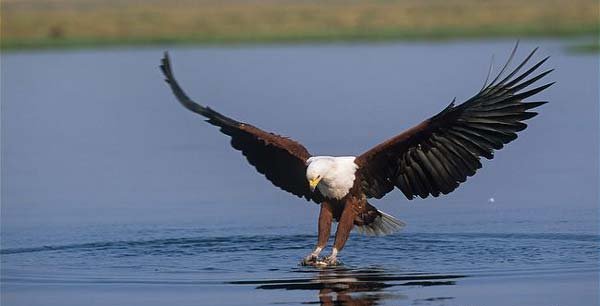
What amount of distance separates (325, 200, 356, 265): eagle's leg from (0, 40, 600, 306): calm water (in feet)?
0.76

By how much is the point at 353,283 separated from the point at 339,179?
1.27 m

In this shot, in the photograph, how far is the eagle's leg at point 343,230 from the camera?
11406 millimetres

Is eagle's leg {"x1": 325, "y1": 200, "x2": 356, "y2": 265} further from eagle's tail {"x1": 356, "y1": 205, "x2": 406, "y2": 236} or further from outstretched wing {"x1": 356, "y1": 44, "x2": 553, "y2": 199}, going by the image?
eagle's tail {"x1": 356, "y1": 205, "x2": 406, "y2": 236}

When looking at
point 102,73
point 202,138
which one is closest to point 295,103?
point 202,138

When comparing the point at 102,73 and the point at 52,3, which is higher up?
the point at 52,3

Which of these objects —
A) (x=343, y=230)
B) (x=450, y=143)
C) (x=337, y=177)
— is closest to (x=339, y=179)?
(x=337, y=177)

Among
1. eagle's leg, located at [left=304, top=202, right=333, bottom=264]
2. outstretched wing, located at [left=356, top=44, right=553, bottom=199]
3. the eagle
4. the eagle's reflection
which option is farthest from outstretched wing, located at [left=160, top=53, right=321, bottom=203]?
the eagle's reflection

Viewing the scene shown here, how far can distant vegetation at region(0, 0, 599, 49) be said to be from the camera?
40.1 metres

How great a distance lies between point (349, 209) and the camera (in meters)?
11.7

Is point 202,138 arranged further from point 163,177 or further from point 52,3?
point 52,3

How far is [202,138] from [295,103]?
3394 mm

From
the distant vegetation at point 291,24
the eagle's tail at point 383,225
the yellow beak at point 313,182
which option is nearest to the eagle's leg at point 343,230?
the eagle's tail at point 383,225

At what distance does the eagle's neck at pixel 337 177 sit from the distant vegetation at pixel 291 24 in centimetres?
2703

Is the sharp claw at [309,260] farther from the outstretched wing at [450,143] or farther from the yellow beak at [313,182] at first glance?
the outstretched wing at [450,143]
